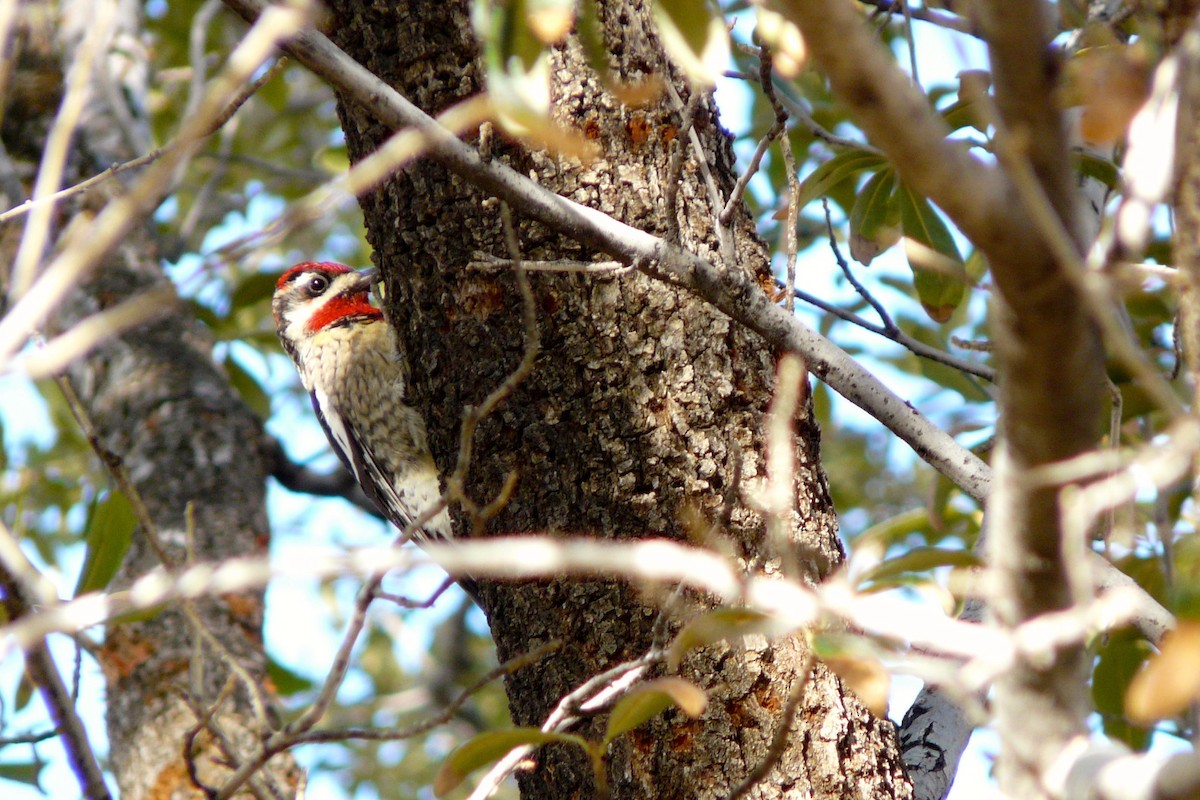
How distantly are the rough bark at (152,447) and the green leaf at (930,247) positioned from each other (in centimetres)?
192

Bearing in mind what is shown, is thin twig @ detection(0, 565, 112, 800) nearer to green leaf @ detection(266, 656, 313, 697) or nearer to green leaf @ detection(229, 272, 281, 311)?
green leaf @ detection(266, 656, 313, 697)

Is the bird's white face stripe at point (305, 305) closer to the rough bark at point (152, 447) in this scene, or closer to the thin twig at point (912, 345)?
the rough bark at point (152, 447)

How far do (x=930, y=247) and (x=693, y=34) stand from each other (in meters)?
1.68

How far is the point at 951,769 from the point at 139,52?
440 centimetres

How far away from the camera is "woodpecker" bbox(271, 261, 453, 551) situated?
4.24 meters

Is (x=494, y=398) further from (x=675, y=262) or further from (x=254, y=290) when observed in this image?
(x=254, y=290)

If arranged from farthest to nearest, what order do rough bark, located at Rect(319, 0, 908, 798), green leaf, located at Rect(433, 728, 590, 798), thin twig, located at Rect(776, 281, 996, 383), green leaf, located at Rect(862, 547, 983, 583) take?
thin twig, located at Rect(776, 281, 996, 383)
rough bark, located at Rect(319, 0, 908, 798)
green leaf, located at Rect(433, 728, 590, 798)
green leaf, located at Rect(862, 547, 983, 583)

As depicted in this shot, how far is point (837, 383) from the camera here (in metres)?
1.79

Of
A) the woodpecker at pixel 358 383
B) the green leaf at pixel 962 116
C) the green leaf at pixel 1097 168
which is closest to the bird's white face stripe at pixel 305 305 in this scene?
the woodpecker at pixel 358 383

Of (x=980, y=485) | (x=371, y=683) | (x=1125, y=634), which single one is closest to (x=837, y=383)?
(x=980, y=485)

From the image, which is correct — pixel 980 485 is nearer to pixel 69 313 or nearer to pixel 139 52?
pixel 69 313

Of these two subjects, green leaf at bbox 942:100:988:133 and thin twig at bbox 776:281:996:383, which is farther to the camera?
green leaf at bbox 942:100:988:133

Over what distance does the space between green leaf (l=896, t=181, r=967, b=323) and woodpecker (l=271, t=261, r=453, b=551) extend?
191 cm

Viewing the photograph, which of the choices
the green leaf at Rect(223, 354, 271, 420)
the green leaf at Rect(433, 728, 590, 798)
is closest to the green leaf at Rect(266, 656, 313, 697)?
the green leaf at Rect(223, 354, 271, 420)
